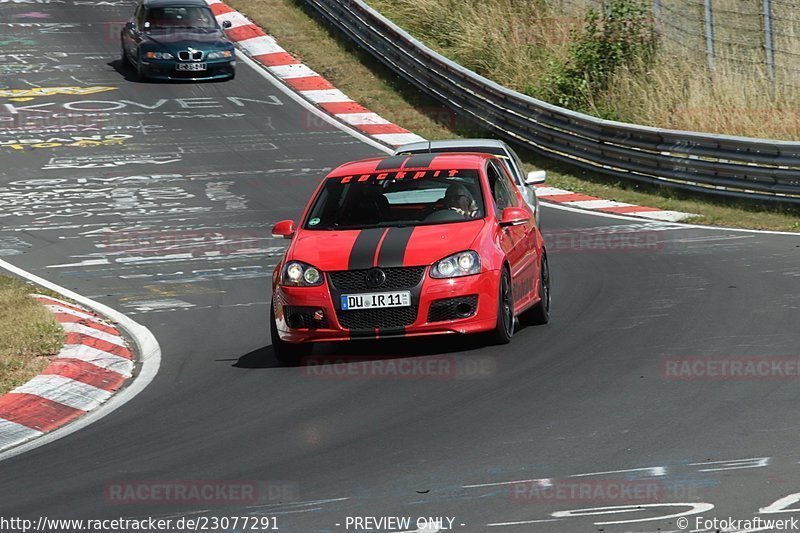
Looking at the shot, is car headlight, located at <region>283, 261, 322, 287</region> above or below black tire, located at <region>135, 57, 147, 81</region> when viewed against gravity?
above

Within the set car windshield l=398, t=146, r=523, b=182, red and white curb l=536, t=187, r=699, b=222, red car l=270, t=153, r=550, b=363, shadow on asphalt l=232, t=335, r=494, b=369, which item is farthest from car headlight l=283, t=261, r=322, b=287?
red and white curb l=536, t=187, r=699, b=222

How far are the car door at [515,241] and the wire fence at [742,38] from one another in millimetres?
9583

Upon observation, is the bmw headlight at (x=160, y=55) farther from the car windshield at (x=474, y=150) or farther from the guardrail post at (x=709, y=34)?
the car windshield at (x=474, y=150)

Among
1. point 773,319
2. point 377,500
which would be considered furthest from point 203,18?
point 377,500

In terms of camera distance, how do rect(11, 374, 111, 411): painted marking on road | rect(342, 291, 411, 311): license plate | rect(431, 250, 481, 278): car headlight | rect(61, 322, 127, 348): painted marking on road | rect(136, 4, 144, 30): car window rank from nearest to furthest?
rect(11, 374, 111, 411): painted marking on road < rect(342, 291, 411, 311): license plate < rect(431, 250, 481, 278): car headlight < rect(61, 322, 127, 348): painted marking on road < rect(136, 4, 144, 30): car window

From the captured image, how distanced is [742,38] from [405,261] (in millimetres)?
16551

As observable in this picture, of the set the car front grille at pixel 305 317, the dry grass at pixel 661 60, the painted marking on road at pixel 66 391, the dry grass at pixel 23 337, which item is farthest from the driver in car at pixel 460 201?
the dry grass at pixel 661 60

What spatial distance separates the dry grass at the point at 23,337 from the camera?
34.1 feet

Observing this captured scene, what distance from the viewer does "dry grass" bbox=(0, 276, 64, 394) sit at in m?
10.4

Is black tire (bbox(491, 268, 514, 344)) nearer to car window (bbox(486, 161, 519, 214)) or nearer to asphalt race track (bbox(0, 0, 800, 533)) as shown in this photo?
asphalt race track (bbox(0, 0, 800, 533))

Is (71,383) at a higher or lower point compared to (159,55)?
higher

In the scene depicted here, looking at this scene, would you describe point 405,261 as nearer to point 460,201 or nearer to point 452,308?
point 452,308

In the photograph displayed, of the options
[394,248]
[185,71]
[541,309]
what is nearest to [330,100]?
[185,71]

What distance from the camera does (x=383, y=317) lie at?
10203 mm
